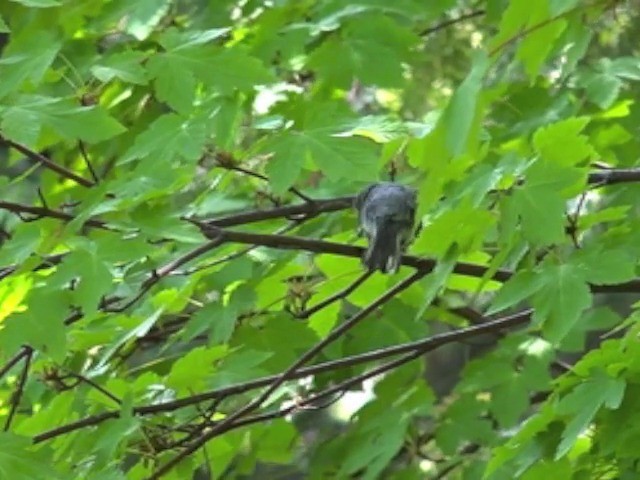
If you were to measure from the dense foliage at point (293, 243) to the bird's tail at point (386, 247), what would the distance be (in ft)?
0.09

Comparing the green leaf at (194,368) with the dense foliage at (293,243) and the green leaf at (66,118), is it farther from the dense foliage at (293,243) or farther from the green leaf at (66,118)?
the green leaf at (66,118)

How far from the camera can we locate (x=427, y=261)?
136cm

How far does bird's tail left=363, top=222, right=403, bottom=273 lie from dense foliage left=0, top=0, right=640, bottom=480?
3 cm

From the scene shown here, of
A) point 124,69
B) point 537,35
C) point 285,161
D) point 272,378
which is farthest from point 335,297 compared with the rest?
point 537,35

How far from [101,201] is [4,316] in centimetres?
16

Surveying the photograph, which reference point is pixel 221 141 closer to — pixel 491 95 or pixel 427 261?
pixel 427 261

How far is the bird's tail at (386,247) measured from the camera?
4.00 ft

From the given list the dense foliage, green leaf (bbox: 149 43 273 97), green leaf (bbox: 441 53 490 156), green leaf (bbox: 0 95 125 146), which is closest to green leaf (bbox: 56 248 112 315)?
the dense foliage

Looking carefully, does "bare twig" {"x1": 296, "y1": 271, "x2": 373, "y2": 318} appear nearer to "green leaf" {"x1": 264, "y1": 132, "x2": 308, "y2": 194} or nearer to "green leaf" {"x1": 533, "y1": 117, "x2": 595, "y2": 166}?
"green leaf" {"x1": 264, "y1": 132, "x2": 308, "y2": 194}

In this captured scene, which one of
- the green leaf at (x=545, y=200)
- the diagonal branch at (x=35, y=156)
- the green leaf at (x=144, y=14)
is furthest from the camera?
the green leaf at (x=144, y=14)

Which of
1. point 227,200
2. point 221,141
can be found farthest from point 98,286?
point 227,200

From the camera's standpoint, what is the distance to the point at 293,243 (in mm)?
1311

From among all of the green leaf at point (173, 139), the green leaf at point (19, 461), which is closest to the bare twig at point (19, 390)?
the green leaf at point (19, 461)

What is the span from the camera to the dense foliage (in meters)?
1.19
